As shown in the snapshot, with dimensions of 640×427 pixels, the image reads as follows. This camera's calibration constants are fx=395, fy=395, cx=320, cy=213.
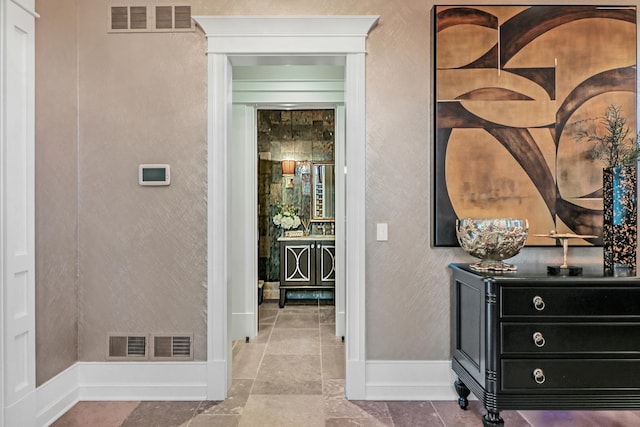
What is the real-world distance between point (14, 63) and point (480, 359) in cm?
303

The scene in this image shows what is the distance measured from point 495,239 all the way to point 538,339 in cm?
59

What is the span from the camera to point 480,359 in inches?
86.3

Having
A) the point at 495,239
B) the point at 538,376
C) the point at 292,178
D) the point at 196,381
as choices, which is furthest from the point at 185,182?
the point at 292,178

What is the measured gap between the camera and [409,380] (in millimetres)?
2703

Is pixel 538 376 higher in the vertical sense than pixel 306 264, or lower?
lower

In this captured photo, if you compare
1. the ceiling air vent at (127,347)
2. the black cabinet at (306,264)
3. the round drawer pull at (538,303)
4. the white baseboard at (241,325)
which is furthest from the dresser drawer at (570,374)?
the black cabinet at (306,264)

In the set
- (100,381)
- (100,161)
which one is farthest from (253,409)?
(100,161)

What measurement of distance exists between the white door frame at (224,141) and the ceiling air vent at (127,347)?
46 cm

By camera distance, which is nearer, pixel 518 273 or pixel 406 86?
pixel 518 273

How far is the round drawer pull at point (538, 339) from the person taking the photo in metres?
2.07

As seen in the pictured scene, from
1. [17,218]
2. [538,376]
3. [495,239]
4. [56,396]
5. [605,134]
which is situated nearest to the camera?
[538,376]

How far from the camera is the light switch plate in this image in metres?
2.71

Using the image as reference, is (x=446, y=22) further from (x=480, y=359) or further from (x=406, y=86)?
(x=480, y=359)

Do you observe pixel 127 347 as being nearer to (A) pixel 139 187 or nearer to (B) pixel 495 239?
(A) pixel 139 187
